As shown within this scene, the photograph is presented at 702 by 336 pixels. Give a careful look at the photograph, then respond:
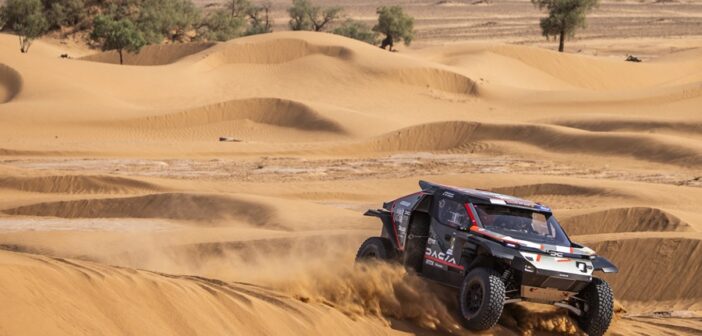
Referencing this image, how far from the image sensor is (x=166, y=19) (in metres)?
70.7

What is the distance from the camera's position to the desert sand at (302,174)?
10.6 m

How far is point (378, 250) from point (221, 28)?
6465 cm

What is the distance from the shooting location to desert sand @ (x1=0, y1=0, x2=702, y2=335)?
10641 mm

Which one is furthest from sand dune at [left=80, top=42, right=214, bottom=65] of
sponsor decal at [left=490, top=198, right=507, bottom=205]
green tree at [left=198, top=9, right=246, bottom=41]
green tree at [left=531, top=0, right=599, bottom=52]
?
sponsor decal at [left=490, top=198, right=507, bottom=205]

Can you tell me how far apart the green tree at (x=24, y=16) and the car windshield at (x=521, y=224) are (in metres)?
56.1

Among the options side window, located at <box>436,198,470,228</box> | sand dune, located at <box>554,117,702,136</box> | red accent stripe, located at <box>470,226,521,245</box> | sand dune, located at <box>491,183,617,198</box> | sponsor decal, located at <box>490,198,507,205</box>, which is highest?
sponsor decal, located at <box>490,198,507,205</box>

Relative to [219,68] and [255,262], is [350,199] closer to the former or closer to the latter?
[255,262]

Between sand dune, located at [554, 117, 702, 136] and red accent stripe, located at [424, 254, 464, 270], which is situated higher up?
red accent stripe, located at [424, 254, 464, 270]

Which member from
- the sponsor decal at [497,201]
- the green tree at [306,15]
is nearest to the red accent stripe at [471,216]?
the sponsor decal at [497,201]

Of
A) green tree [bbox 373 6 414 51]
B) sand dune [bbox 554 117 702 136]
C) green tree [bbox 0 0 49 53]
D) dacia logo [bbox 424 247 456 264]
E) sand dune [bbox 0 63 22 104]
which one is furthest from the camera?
green tree [bbox 373 6 414 51]

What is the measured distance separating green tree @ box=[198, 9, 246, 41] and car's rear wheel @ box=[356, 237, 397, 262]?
62.6 m

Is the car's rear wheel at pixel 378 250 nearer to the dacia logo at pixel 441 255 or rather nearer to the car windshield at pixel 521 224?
the dacia logo at pixel 441 255

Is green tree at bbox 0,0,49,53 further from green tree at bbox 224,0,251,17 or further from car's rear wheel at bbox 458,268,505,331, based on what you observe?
car's rear wheel at bbox 458,268,505,331

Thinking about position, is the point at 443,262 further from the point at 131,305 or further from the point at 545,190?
the point at 545,190
